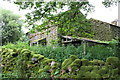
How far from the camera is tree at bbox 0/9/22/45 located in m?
2.41

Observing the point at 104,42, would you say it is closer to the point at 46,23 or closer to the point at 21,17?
the point at 46,23

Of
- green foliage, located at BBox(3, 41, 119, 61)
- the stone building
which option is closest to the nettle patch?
green foliage, located at BBox(3, 41, 119, 61)

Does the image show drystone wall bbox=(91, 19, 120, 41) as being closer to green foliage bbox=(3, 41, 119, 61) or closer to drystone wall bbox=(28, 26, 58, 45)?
green foliage bbox=(3, 41, 119, 61)

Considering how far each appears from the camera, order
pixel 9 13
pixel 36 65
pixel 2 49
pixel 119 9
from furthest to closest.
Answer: pixel 2 49 → pixel 36 65 → pixel 9 13 → pixel 119 9

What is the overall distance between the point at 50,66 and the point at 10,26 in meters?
0.90

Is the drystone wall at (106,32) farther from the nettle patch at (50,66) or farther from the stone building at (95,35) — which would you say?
the nettle patch at (50,66)

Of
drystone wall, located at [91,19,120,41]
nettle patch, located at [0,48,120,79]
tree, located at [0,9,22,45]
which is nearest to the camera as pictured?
nettle patch, located at [0,48,120,79]

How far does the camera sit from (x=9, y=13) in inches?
99.6

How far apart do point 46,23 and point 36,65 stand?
30.2 inches

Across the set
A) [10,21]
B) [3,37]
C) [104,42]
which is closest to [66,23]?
[104,42]

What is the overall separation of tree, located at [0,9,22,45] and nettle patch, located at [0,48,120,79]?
17.5 inches

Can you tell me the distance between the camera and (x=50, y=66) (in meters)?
2.50

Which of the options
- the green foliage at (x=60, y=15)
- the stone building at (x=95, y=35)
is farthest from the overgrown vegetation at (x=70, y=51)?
the green foliage at (x=60, y=15)

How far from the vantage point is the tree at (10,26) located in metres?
2.41
